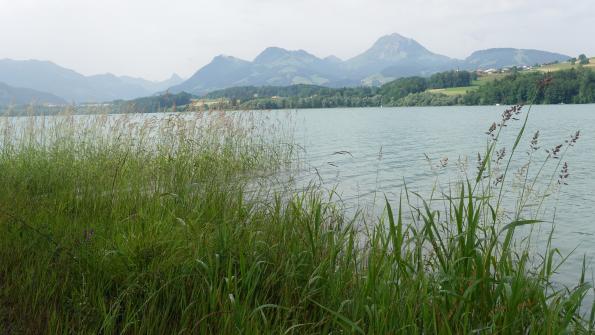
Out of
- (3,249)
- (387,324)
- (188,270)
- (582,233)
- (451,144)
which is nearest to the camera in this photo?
(387,324)

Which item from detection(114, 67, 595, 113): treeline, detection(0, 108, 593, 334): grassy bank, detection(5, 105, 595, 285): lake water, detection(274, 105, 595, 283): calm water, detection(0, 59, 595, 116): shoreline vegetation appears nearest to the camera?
detection(0, 108, 593, 334): grassy bank

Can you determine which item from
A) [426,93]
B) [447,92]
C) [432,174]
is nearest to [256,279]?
[432,174]

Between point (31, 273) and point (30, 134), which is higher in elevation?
point (30, 134)

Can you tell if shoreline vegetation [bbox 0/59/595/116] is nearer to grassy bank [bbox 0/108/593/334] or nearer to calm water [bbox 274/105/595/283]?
calm water [bbox 274/105/595/283]

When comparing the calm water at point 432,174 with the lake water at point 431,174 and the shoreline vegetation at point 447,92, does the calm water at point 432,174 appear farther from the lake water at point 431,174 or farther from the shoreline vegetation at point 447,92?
the shoreline vegetation at point 447,92

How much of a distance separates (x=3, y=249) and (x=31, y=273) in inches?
29.7

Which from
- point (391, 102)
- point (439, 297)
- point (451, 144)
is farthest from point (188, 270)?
point (391, 102)

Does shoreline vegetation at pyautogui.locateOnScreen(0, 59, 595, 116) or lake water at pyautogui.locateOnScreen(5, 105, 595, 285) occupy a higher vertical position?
shoreline vegetation at pyautogui.locateOnScreen(0, 59, 595, 116)

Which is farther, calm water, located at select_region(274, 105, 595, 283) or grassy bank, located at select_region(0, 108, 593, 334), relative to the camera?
calm water, located at select_region(274, 105, 595, 283)

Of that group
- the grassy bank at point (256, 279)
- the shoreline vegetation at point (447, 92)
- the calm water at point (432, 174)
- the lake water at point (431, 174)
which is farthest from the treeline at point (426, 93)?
the grassy bank at point (256, 279)

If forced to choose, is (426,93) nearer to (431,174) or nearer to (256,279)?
(431,174)

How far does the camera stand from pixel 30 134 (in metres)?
11.4

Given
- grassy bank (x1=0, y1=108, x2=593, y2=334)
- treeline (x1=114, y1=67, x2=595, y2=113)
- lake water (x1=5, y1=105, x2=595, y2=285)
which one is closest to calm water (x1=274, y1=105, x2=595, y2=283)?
lake water (x1=5, y1=105, x2=595, y2=285)

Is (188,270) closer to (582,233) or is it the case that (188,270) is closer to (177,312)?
(177,312)
